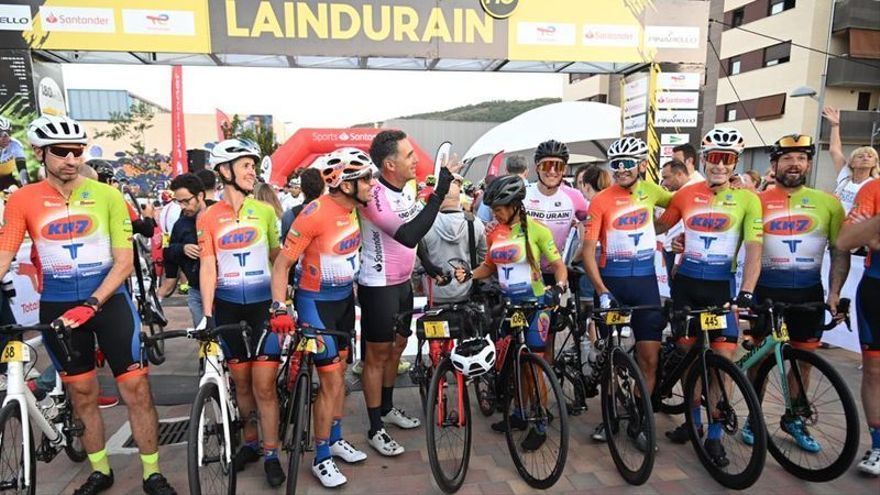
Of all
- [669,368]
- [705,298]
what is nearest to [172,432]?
[669,368]

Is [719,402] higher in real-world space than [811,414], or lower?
higher

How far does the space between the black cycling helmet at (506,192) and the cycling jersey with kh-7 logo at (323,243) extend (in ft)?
3.05

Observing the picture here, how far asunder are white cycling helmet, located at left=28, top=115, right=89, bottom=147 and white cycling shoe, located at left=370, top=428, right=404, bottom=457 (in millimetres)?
2641

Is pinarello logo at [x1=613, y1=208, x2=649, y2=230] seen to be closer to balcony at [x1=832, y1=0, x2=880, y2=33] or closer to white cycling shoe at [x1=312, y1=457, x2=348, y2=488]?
white cycling shoe at [x1=312, y1=457, x2=348, y2=488]

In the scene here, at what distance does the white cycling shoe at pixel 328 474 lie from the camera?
3.09m

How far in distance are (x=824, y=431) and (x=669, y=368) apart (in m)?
1.05

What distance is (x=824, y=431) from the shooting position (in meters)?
3.38

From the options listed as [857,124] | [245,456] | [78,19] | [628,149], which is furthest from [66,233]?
[857,124]

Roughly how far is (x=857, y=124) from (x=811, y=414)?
92.7ft

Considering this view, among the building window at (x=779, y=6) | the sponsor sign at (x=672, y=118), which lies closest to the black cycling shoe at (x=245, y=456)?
the sponsor sign at (x=672, y=118)

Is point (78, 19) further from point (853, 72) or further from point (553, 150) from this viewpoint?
point (853, 72)

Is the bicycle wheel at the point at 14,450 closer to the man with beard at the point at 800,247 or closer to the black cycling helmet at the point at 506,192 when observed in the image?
the black cycling helmet at the point at 506,192

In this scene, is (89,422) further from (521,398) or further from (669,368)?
(669,368)

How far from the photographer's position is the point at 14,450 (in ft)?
8.53
